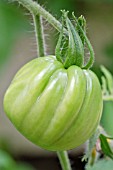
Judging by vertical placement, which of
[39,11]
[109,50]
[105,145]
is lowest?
[109,50]

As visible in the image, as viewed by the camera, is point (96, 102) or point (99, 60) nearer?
point (96, 102)

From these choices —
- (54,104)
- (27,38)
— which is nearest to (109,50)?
(27,38)

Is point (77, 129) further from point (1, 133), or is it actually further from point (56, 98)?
point (1, 133)

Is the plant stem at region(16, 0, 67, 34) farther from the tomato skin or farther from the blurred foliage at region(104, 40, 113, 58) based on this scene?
the blurred foliage at region(104, 40, 113, 58)

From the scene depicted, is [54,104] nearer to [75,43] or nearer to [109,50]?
[75,43]

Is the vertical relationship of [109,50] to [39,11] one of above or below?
below

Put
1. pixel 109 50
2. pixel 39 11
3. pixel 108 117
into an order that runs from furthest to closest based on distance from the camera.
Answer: pixel 109 50 < pixel 108 117 < pixel 39 11

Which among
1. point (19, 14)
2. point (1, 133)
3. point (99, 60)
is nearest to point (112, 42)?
point (99, 60)

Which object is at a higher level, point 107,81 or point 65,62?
point 65,62
